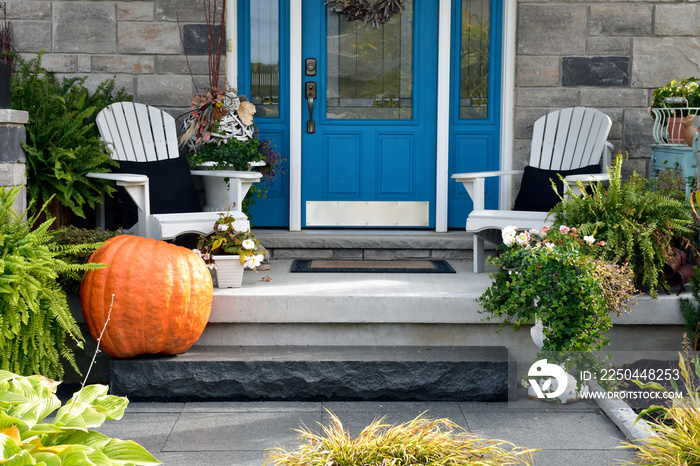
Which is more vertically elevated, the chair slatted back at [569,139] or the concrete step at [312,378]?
the chair slatted back at [569,139]

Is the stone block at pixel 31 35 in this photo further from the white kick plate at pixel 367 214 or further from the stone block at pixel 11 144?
the white kick plate at pixel 367 214

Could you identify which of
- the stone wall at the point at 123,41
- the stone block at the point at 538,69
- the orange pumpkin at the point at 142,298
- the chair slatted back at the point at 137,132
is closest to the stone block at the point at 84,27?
the stone wall at the point at 123,41

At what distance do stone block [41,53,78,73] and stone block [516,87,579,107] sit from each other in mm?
2824

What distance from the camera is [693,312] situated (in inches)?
140

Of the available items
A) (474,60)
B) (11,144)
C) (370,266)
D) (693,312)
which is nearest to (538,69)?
(474,60)

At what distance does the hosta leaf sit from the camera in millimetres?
1776

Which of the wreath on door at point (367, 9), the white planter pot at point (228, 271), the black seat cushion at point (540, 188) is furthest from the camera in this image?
the wreath on door at point (367, 9)

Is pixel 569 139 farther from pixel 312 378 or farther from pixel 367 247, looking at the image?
pixel 312 378

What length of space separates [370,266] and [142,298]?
1.71 metres

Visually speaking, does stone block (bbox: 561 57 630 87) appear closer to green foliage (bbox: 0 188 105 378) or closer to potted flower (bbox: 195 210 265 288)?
potted flower (bbox: 195 210 265 288)

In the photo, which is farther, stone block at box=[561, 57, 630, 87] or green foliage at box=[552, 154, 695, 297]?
stone block at box=[561, 57, 630, 87]

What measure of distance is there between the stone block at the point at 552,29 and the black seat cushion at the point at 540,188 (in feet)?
2.56

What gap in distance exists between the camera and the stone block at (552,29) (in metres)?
4.92

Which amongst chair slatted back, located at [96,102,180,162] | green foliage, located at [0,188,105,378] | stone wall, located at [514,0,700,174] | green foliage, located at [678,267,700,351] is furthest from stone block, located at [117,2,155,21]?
green foliage, located at [678,267,700,351]
